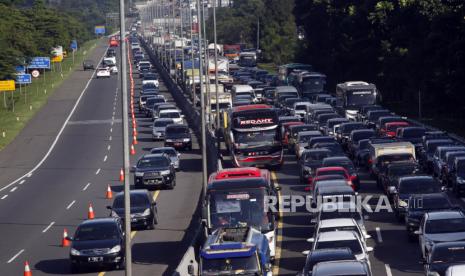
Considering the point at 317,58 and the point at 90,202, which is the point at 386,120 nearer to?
the point at 90,202

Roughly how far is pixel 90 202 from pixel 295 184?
8.75 meters

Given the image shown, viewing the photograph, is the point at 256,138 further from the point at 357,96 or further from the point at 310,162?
the point at 357,96

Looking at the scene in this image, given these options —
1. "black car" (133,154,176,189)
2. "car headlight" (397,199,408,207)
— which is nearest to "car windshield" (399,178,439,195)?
"car headlight" (397,199,408,207)

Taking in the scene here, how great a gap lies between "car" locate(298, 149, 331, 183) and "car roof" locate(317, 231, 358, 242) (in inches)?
728

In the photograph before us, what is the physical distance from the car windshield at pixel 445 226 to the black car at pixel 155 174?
21.6 meters

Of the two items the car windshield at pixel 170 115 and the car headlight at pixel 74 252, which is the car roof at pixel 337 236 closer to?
the car headlight at pixel 74 252

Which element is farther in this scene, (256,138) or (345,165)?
(256,138)

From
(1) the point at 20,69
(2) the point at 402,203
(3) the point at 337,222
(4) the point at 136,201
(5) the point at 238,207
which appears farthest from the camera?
(1) the point at 20,69

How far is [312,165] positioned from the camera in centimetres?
4900

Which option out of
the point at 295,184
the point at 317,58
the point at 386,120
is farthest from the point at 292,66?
the point at 295,184

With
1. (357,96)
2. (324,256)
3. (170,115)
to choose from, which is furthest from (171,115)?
(324,256)

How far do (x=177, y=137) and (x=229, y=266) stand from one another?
1607 inches

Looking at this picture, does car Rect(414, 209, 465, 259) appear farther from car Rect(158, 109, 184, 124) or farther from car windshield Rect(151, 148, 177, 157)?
car Rect(158, 109, 184, 124)

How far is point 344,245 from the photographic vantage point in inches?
1125
